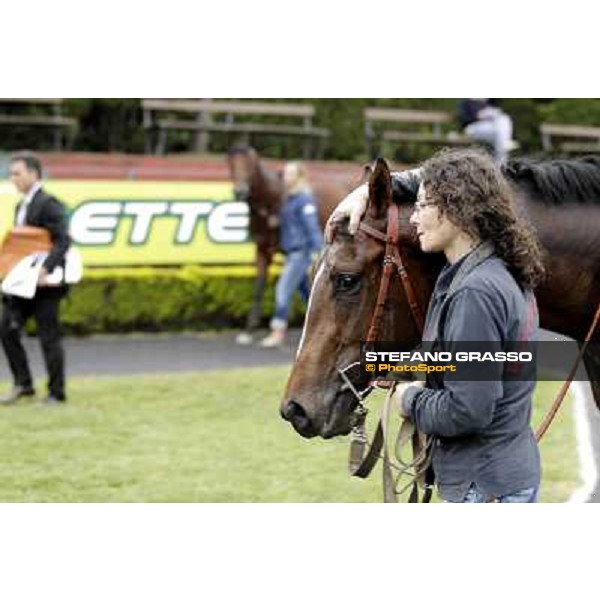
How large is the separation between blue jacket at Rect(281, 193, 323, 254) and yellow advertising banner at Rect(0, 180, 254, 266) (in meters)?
0.95

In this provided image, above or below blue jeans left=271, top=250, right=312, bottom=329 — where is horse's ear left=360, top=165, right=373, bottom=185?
above

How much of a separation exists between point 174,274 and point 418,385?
32.5ft

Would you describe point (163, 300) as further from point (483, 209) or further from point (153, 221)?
point (483, 209)

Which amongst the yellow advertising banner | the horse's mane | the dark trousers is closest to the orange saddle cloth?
the dark trousers

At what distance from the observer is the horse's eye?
3625 mm

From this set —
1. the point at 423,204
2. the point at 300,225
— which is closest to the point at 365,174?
the point at 423,204

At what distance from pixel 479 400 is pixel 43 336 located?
6.85 metres

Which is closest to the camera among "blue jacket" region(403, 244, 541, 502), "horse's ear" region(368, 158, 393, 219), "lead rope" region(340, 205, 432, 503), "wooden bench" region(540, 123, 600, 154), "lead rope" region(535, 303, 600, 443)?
"blue jacket" region(403, 244, 541, 502)

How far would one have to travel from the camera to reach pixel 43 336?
941cm

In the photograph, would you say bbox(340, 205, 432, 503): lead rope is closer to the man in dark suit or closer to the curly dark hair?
the curly dark hair

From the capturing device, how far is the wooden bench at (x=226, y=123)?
12.6 meters

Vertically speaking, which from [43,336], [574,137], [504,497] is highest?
[574,137]
